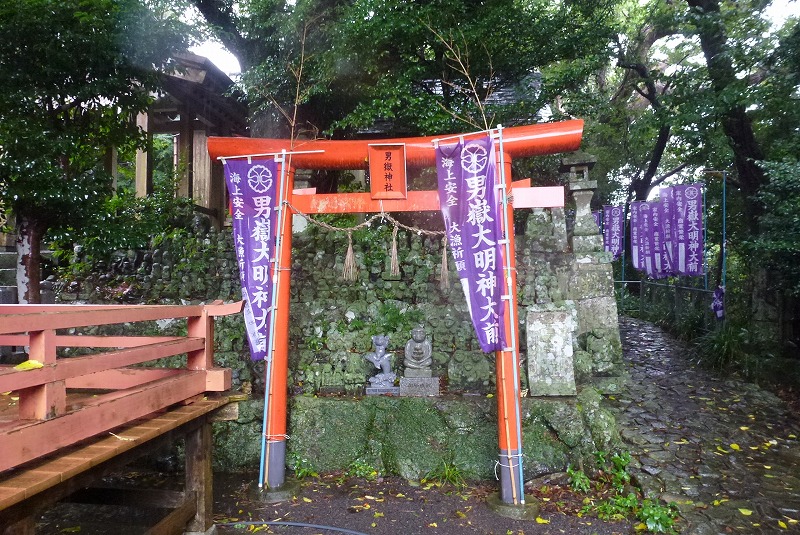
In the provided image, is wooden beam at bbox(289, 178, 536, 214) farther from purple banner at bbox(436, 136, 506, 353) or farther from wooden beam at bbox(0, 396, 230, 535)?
wooden beam at bbox(0, 396, 230, 535)

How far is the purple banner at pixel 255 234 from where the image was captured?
5.82 meters

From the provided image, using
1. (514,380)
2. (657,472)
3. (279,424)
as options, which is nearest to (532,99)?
(514,380)

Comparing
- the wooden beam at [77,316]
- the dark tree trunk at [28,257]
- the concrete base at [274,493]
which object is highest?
the dark tree trunk at [28,257]

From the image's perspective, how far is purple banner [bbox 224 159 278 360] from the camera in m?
5.82

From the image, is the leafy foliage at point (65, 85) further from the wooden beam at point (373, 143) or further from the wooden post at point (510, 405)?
the wooden post at point (510, 405)

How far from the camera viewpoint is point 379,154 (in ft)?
19.0

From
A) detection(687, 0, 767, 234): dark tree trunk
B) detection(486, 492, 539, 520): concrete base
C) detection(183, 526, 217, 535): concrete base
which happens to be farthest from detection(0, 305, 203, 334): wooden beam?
detection(687, 0, 767, 234): dark tree trunk

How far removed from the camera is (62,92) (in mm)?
6109

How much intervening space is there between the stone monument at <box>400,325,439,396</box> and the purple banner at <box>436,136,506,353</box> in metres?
1.58

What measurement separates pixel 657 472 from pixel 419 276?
383 cm

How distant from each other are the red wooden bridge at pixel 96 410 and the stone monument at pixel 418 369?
2.66 meters

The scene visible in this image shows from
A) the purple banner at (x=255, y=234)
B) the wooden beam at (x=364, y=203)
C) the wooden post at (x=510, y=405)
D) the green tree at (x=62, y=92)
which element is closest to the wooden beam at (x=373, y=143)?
the purple banner at (x=255, y=234)

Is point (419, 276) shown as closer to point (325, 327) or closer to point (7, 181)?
point (325, 327)

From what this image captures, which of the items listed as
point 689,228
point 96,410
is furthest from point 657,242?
point 96,410
